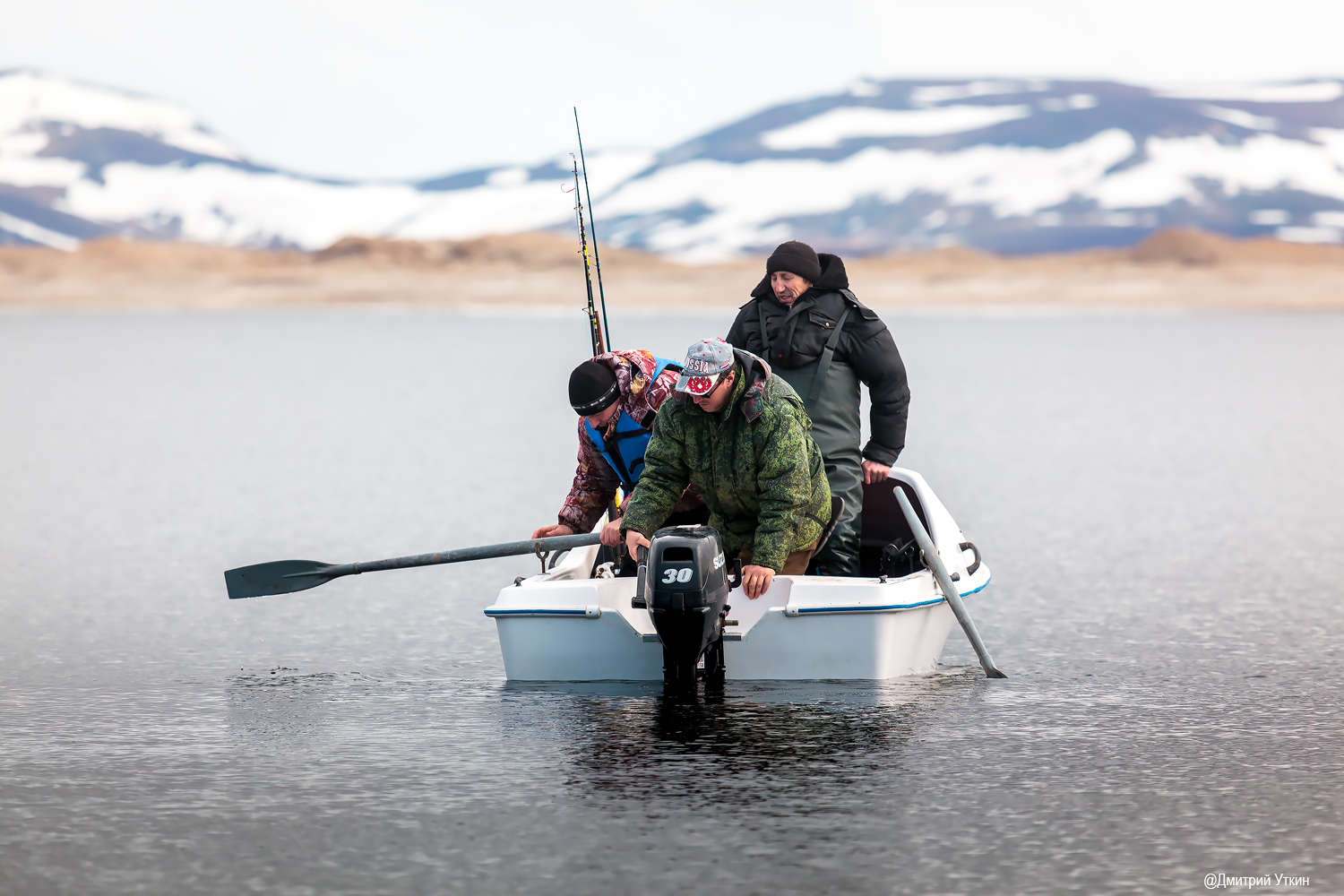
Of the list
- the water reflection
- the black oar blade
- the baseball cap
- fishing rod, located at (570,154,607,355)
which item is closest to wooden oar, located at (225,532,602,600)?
the black oar blade

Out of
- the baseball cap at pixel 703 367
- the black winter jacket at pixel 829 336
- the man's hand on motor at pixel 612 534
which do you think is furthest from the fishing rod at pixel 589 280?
the baseball cap at pixel 703 367

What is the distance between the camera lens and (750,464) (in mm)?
7086

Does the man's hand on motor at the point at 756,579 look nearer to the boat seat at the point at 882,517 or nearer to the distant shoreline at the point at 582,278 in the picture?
the boat seat at the point at 882,517

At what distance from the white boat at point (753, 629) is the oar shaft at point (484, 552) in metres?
0.17

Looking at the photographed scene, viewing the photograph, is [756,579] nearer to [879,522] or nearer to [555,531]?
[555,531]

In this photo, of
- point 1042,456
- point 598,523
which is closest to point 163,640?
point 598,523

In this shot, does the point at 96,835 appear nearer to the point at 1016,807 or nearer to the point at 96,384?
the point at 1016,807

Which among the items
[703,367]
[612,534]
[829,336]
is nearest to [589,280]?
[829,336]

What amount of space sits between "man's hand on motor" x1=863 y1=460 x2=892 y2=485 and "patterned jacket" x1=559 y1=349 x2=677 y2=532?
1.05m

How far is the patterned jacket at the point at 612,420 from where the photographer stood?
761cm

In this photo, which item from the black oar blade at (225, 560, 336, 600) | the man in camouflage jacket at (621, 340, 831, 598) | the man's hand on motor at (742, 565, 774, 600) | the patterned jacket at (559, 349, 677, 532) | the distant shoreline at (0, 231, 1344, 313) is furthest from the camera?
the distant shoreline at (0, 231, 1344, 313)

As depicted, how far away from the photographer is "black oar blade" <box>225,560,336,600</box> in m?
9.18

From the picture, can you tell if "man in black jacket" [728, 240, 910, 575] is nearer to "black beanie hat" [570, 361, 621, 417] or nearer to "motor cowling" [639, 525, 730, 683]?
"black beanie hat" [570, 361, 621, 417]

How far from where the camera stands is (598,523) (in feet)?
27.8
